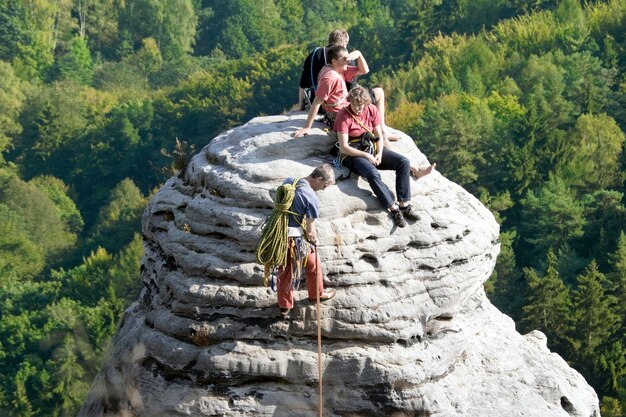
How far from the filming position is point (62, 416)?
6544 centimetres

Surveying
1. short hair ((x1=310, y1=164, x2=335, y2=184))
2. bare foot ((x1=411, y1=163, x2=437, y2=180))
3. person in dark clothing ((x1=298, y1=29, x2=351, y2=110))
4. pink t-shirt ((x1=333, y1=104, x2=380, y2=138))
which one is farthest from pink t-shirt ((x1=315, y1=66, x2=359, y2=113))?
short hair ((x1=310, y1=164, x2=335, y2=184))

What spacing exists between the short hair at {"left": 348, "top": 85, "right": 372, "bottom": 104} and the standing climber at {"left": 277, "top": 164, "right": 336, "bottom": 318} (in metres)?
1.45

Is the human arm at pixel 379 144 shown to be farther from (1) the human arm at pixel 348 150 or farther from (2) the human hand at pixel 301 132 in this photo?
(2) the human hand at pixel 301 132

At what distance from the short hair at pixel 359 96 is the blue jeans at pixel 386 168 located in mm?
704

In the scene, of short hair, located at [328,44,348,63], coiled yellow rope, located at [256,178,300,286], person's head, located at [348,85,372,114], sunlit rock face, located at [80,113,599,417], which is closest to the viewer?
coiled yellow rope, located at [256,178,300,286]

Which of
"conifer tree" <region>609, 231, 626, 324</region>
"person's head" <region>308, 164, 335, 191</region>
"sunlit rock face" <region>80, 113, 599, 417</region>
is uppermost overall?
"person's head" <region>308, 164, 335, 191</region>

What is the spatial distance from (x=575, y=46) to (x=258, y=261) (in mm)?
74236

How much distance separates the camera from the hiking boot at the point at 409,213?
63.5 feet

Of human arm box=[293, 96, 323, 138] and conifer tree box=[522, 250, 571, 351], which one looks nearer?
human arm box=[293, 96, 323, 138]

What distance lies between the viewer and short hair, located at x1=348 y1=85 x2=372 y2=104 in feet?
62.9

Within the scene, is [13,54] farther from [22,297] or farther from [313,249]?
[313,249]

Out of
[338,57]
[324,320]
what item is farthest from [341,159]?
[324,320]

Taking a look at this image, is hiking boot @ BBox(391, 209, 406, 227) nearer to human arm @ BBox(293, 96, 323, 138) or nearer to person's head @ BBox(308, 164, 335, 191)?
person's head @ BBox(308, 164, 335, 191)

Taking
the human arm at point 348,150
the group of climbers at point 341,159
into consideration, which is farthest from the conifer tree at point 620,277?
the human arm at point 348,150
